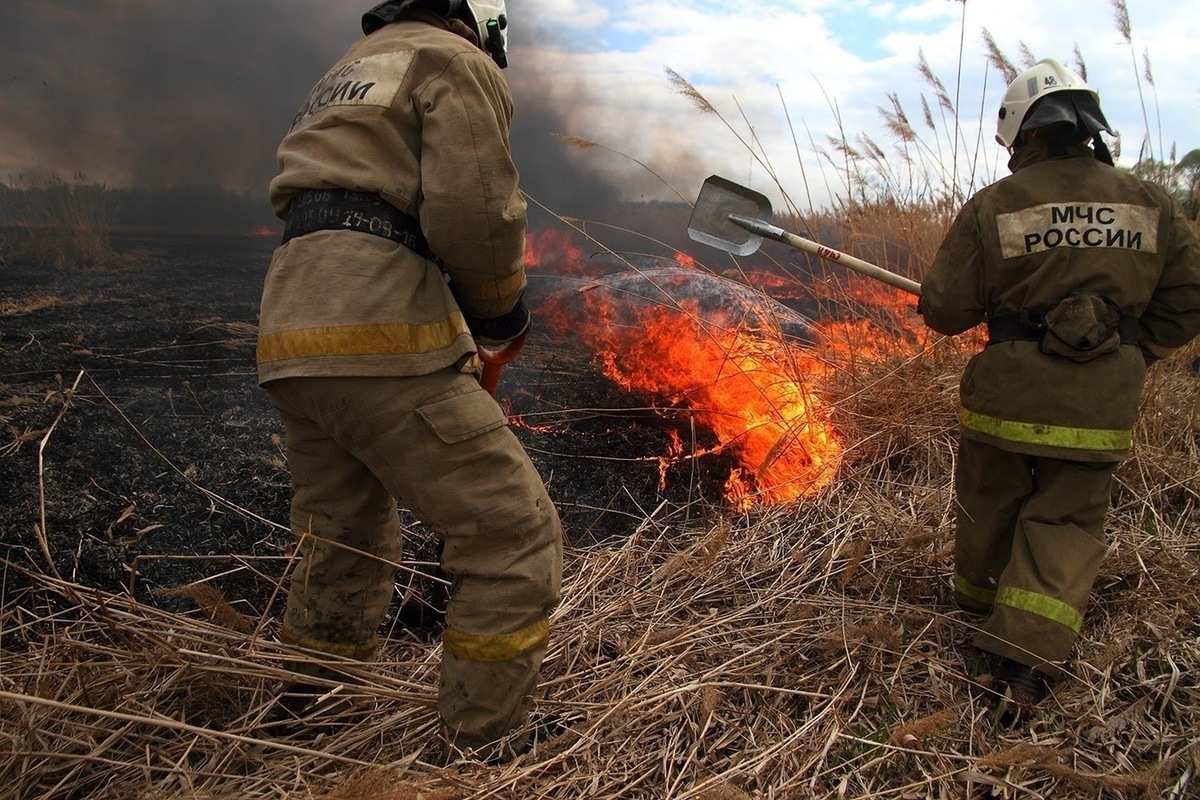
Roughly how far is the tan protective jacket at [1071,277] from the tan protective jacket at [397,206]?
162 centimetres

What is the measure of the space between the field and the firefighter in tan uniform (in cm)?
36

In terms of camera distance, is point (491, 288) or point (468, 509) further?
point (491, 288)

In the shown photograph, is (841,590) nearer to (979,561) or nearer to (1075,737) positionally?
(979,561)

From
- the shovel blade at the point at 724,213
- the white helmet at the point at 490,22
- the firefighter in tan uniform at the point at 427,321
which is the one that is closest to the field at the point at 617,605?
the firefighter in tan uniform at the point at 427,321

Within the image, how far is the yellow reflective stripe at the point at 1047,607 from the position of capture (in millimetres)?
2244

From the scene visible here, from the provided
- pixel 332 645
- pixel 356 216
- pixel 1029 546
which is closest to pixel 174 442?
pixel 332 645

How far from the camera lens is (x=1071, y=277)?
231 centimetres

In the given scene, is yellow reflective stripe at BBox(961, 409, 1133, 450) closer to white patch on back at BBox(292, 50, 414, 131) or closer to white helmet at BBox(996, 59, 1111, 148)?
white helmet at BBox(996, 59, 1111, 148)

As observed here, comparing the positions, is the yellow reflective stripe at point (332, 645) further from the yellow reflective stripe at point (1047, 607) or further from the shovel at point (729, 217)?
the shovel at point (729, 217)

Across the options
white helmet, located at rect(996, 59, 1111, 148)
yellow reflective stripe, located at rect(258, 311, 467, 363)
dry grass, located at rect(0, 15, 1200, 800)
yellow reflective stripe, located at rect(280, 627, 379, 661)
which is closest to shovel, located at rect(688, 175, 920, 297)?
white helmet, located at rect(996, 59, 1111, 148)

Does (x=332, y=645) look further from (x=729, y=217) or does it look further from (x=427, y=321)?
(x=729, y=217)

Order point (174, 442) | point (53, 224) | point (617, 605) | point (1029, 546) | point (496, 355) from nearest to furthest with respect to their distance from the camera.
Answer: point (496, 355), point (1029, 546), point (617, 605), point (174, 442), point (53, 224)

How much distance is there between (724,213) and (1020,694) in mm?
2199

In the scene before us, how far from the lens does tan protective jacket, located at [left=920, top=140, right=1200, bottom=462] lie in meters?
2.31
